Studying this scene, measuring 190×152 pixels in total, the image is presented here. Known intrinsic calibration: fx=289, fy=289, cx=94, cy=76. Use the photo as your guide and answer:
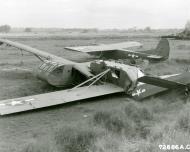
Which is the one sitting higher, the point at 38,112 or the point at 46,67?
the point at 46,67

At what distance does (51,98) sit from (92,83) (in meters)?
2.05

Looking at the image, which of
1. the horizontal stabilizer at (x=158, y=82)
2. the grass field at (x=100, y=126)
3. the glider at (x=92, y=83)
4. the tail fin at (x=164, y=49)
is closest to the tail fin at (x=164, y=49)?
the tail fin at (x=164, y=49)

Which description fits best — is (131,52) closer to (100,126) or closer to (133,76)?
(133,76)

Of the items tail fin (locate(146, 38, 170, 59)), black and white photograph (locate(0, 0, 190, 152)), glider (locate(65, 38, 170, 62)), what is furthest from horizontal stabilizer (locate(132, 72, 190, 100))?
tail fin (locate(146, 38, 170, 59))

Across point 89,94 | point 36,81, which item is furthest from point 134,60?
point 89,94

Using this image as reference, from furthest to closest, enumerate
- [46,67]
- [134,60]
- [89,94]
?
[134,60], [46,67], [89,94]

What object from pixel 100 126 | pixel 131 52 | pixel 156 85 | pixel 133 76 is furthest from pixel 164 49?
pixel 100 126

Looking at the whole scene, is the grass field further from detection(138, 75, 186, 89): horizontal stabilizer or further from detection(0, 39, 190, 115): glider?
detection(138, 75, 186, 89): horizontal stabilizer

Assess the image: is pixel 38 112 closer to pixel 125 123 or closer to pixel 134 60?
pixel 125 123

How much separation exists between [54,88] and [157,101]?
4.71 metres

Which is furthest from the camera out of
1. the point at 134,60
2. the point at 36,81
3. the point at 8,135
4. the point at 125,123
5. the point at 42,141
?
the point at 134,60

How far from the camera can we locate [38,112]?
382 inches

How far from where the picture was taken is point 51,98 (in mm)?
10180

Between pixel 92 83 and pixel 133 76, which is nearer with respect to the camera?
pixel 133 76
